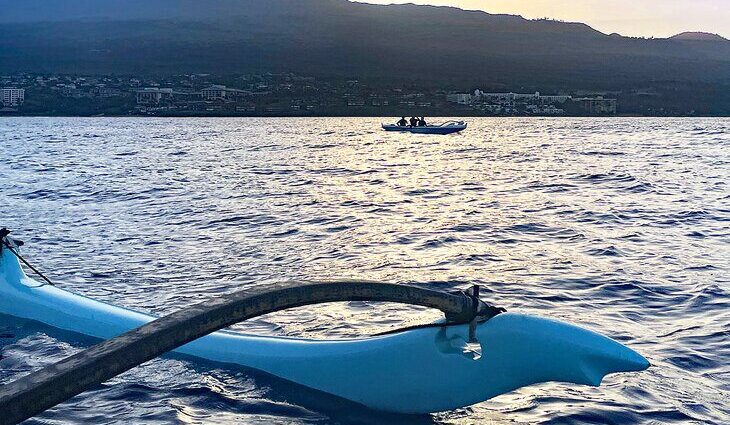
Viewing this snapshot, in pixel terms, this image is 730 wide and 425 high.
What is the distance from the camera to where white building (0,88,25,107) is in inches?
5212

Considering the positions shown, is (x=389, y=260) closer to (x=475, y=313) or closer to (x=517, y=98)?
(x=475, y=313)

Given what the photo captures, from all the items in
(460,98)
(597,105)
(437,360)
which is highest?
(460,98)

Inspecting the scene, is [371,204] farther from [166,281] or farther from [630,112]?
[630,112]

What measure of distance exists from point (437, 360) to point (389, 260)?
696cm

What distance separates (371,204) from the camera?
21156 millimetres

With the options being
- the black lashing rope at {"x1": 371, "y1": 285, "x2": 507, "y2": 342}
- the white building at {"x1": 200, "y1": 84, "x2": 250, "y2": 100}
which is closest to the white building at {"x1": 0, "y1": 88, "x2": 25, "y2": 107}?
the white building at {"x1": 200, "y1": 84, "x2": 250, "y2": 100}

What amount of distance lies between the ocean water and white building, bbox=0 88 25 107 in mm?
113727

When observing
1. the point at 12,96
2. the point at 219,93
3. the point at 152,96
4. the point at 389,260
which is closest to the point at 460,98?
the point at 219,93

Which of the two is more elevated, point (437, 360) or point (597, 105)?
point (597, 105)

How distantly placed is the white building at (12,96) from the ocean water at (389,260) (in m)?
114

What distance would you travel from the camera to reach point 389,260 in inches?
497

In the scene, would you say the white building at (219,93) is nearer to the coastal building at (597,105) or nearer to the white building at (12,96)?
the white building at (12,96)

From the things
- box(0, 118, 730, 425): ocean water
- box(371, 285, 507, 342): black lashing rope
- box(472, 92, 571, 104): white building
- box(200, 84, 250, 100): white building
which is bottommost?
box(0, 118, 730, 425): ocean water

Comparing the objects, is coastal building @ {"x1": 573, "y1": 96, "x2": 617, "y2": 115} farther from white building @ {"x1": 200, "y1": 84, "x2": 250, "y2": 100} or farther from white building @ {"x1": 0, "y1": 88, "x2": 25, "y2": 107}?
white building @ {"x1": 0, "y1": 88, "x2": 25, "y2": 107}
